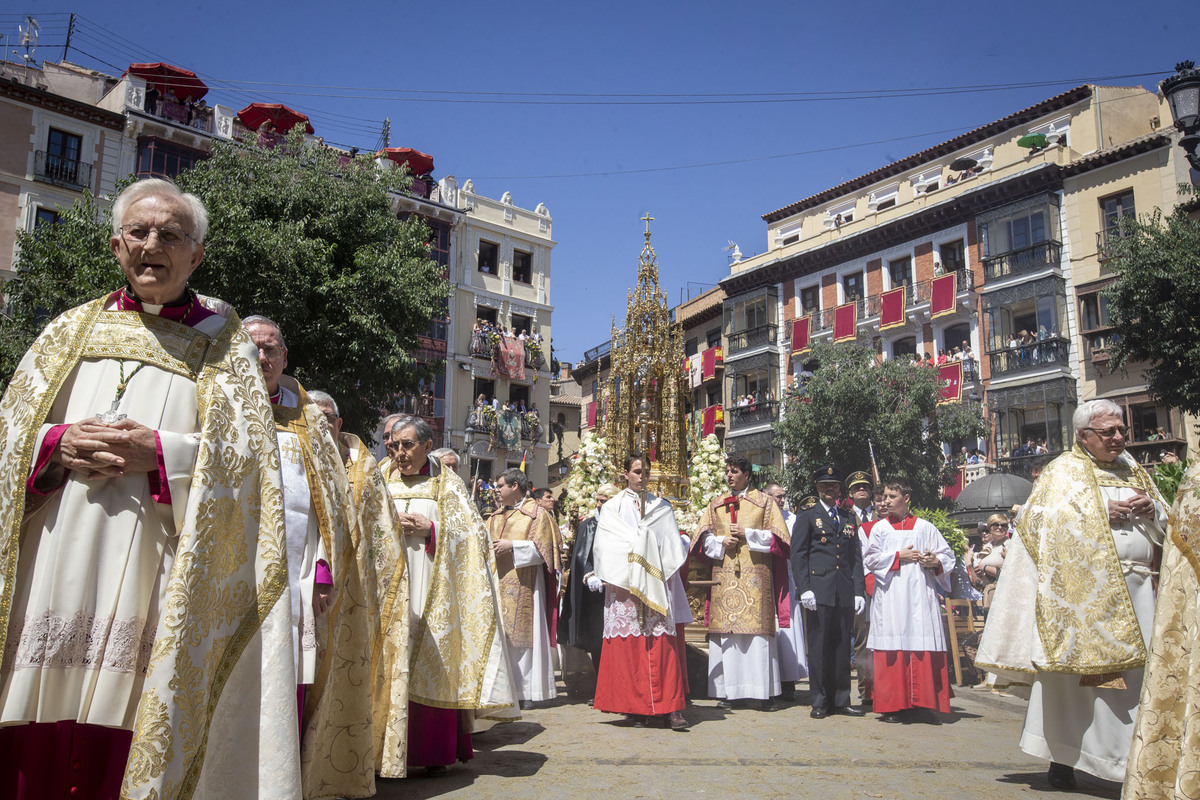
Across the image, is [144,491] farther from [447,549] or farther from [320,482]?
[447,549]

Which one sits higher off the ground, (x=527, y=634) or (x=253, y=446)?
(x=253, y=446)

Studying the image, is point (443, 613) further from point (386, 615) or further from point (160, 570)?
point (160, 570)

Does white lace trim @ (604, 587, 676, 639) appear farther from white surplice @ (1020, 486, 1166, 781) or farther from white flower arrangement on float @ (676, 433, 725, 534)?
white flower arrangement on float @ (676, 433, 725, 534)

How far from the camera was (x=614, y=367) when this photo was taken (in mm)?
14172

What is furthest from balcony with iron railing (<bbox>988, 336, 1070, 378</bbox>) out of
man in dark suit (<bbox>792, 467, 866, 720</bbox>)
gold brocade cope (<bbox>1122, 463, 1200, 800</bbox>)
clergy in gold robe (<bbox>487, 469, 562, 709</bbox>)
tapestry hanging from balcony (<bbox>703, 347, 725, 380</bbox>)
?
gold brocade cope (<bbox>1122, 463, 1200, 800</bbox>)

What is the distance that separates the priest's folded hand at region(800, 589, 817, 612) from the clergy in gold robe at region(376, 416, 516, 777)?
3.49 metres

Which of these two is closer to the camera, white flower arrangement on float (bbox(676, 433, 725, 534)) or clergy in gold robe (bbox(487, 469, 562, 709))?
clergy in gold robe (bbox(487, 469, 562, 709))

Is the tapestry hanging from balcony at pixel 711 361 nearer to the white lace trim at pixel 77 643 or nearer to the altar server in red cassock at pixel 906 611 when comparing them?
the altar server in red cassock at pixel 906 611

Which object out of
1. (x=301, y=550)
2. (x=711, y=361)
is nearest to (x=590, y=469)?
(x=301, y=550)

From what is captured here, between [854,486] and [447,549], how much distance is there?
204 inches

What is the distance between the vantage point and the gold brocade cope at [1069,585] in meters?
4.99

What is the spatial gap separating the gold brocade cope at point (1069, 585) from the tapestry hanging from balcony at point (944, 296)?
2766cm

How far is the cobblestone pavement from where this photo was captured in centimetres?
509

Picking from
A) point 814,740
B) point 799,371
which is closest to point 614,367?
point 814,740
